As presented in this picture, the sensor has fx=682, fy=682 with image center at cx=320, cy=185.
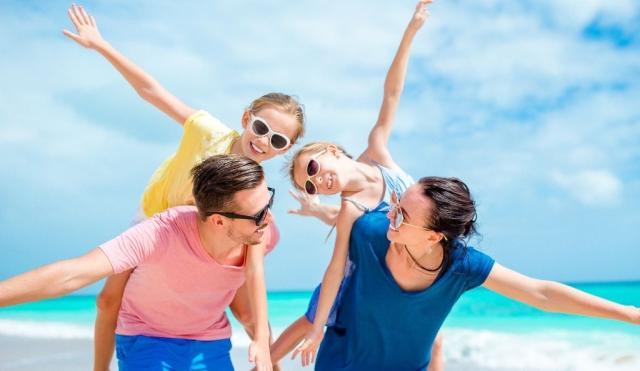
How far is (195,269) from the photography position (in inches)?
143

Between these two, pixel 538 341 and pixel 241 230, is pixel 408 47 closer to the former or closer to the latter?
pixel 241 230

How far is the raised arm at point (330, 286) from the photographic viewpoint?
380cm

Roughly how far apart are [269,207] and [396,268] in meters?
0.77

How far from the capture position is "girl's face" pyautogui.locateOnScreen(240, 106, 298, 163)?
4340 millimetres

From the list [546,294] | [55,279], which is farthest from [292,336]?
[55,279]

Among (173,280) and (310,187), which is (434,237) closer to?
(310,187)

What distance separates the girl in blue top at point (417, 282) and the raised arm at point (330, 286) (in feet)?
0.19

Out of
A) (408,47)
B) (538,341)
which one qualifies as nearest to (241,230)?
(408,47)

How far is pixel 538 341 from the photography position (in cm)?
1388

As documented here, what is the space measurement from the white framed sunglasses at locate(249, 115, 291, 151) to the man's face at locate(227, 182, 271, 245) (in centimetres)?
86

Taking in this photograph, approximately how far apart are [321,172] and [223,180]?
3.25ft

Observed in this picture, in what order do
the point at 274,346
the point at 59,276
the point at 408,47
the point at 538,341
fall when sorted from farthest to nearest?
the point at 538,341, the point at 408,47, the point at 274,346, the point at 59,276

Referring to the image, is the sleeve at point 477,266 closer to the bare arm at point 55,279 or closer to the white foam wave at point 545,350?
the bare arm at point 55,279

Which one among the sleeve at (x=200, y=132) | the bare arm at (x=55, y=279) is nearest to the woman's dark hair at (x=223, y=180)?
the bare arm at (x=55, y=279)
